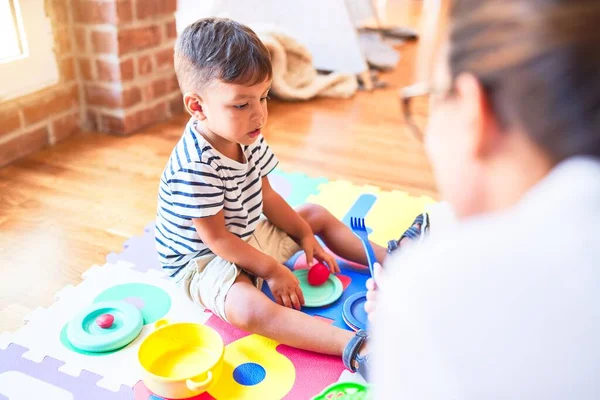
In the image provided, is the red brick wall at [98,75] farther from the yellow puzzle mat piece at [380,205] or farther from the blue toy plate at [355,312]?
the blue toy plate at [355,312]

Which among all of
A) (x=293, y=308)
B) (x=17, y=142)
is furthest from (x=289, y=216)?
(x=17, y=142)

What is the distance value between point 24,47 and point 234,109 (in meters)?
0.95

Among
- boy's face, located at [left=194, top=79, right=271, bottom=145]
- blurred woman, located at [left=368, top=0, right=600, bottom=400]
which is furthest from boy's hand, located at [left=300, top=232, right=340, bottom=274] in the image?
blurred woman, located at [left=368, top=0, right=600, bottom=400]

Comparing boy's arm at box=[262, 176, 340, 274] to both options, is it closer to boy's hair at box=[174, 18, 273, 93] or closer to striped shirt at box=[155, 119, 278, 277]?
striped shirt at box=[155, 119, 278, 277]

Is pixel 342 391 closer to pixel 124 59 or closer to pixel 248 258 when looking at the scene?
pixel 248 258

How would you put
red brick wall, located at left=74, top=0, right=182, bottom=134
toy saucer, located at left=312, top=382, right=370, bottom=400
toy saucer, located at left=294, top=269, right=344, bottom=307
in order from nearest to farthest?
toy saucer, located at left=312, top=382, right=370, bottom=400
toy saucer, located at left=294, top=269, right=344, bottom=307
red brick wall, located at left=74, top=0, right=182, bottom=134

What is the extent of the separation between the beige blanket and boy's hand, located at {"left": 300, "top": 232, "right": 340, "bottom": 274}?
3.58ft

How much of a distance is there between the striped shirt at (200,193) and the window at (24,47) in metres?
0.80

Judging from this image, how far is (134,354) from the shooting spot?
0.96 meters

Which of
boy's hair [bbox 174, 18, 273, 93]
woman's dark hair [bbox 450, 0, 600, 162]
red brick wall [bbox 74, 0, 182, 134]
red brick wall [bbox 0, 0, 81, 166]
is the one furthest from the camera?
red brick wall [bbox 74, 0, 182, 134]

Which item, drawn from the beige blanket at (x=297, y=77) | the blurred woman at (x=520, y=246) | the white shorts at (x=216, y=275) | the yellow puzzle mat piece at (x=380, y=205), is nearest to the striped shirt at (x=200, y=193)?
the white shorts at (x=216, y=275)

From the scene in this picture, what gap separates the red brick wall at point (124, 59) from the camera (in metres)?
1.72

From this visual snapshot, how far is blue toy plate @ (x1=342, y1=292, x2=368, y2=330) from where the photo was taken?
1.02m

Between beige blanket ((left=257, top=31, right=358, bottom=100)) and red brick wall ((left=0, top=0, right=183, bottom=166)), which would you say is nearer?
red brick wall ((left=0, top=0, right=183, bottom=166))
